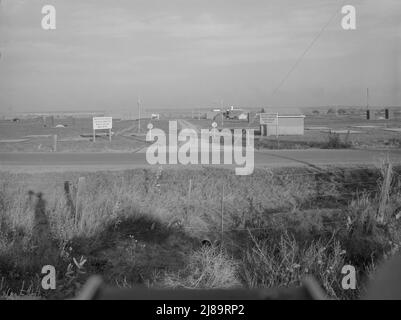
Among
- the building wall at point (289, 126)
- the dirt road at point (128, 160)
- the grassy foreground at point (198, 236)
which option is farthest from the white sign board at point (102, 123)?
the grassy foreground at point (198, 236)

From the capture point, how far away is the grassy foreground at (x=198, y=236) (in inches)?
212

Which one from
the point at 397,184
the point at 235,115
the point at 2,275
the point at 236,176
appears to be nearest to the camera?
the point at 2,275

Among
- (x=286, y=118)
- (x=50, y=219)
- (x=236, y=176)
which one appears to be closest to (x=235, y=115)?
(x=286, y=118)

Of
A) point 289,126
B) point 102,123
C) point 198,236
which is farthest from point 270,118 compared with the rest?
point 198,236

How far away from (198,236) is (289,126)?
24.5 m

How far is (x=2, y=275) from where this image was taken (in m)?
5.63

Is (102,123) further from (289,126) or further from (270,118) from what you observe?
(289,126)

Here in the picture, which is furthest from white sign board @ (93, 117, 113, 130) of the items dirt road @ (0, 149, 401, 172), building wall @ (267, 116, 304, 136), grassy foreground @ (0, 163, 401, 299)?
grassy foreground @ (0, 163, 401, 299)

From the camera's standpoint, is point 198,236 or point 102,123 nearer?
point 198,236

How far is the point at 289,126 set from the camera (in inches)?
1238

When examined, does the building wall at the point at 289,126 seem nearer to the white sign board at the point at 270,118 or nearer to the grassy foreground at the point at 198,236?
the white sign board at the point at 270,118

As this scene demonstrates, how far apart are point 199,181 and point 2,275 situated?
7.33 m
